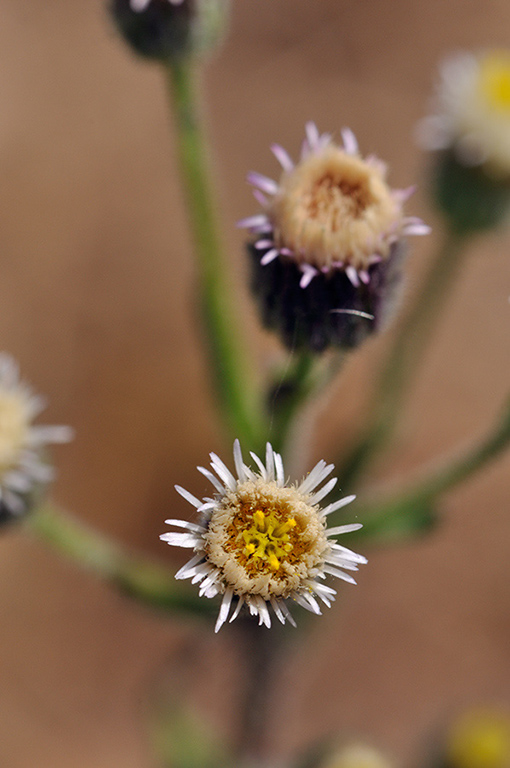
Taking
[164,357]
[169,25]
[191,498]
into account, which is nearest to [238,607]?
[191,498]

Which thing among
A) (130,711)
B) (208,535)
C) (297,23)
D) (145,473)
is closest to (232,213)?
(297,23)

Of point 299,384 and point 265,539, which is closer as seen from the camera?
point 265,539

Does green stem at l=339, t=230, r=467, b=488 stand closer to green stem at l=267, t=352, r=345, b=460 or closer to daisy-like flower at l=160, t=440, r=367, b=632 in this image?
green stem at l=267, t=352, r=345, b=460

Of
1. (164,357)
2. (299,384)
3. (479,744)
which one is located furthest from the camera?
(164,357)

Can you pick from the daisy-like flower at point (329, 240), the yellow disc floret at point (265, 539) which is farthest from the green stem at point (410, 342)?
the yellow disc floret at point (265, 539)

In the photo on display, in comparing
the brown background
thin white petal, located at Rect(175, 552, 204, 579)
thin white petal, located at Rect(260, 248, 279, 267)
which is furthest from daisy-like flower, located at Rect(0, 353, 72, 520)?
the brown background

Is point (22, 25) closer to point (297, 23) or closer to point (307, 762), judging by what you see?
point (297, 23)

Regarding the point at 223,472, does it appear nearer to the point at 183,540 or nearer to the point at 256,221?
the point at 183,540
